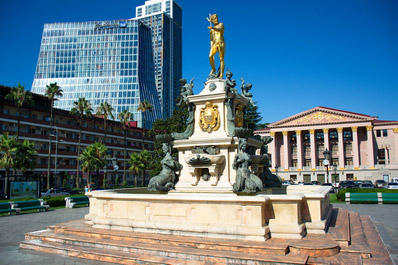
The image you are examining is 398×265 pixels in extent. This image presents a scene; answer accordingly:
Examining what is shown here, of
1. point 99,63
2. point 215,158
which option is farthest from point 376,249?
point 99,63

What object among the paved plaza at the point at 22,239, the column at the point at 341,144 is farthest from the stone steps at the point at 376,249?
the column at the point at 341,144

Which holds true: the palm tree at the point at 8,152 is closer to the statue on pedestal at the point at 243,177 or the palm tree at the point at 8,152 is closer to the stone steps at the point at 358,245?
the statue on pedestal at the point at 243,177

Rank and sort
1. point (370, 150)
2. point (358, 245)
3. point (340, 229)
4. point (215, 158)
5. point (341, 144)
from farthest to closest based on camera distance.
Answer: point (341, 144)
point (370, 150)
point (215, 158)
point (340, 229)
point (358, 245)

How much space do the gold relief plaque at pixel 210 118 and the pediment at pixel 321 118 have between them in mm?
76314

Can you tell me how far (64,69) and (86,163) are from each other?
7987cm

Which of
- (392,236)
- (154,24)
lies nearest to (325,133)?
(392,236)

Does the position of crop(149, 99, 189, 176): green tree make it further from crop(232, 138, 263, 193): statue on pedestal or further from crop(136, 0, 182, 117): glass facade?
crop(136, 0, 182, 117): glass facade

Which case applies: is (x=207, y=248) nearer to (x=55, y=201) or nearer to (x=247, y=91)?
(x=247, y=91)

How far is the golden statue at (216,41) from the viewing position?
50.7ft

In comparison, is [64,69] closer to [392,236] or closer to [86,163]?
[86,163]

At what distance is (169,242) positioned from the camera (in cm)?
910

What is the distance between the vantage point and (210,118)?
13773mm

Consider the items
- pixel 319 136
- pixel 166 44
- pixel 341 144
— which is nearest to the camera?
pixel 341 144

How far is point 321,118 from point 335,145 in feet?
27.2
